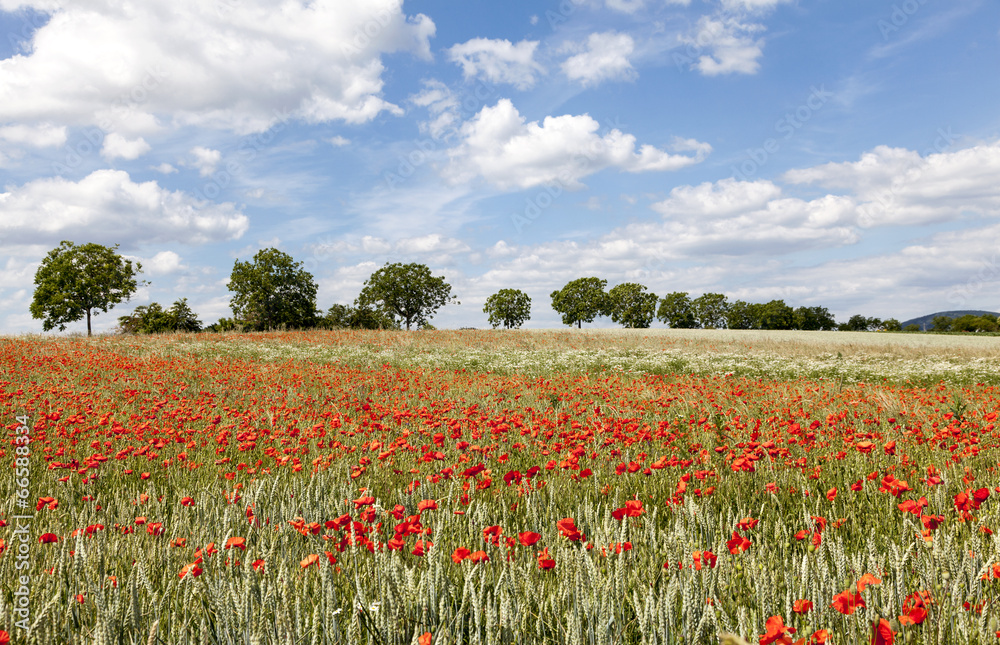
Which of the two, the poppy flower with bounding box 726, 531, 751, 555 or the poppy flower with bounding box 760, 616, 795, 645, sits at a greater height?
the poppy flower with bounding box 760, 616, 795, 645

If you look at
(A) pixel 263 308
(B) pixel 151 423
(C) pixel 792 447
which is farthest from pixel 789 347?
(A) pixel 263 308

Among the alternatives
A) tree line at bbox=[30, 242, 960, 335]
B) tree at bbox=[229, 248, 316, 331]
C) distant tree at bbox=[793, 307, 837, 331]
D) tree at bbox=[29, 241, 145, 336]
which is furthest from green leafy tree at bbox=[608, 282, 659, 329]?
tree at bbox=[29, 241, 145, 336]

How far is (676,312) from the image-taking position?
349ft

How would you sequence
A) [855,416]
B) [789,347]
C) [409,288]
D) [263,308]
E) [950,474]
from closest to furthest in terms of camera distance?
[950,474] → [855,416] → [789,347] → [263,308] → [409,288]

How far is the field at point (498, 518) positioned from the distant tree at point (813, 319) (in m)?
117

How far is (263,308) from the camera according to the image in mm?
52875

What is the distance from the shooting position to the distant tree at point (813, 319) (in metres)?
113

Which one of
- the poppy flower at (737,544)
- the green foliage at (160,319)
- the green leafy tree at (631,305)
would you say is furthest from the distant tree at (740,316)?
the poppy flower at (737,544)

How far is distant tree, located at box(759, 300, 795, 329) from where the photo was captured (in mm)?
110375

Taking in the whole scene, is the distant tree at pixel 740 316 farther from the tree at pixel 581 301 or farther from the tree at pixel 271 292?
the tree at pixel 271 292

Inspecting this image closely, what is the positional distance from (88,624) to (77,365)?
13.7 meters

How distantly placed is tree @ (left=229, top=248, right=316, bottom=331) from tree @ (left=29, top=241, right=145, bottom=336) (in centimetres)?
1019

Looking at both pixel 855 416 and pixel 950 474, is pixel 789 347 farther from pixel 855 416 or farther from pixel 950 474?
pixel 950 474

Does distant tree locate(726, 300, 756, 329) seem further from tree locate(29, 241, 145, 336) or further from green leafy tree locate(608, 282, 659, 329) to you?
tree locate(29, 241, 145, 336)
